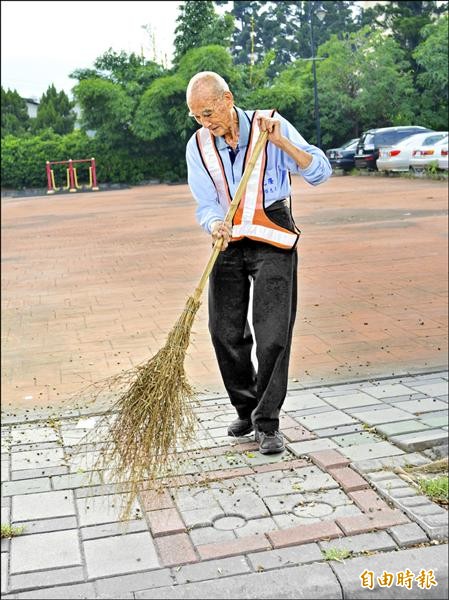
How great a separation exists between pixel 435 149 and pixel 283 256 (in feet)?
4.55

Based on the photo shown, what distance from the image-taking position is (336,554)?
2816mm

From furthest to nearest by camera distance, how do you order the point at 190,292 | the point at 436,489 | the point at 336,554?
the point at 190,292
the point at 436,489
the point at 336,554

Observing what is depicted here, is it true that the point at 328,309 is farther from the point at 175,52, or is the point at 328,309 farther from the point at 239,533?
the point at 175,52

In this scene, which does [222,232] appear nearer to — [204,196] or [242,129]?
[204,196]

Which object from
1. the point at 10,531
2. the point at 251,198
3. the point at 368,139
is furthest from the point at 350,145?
the point at 10,531

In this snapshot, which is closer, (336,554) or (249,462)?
(336,554)

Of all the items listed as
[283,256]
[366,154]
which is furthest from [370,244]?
[283,256]

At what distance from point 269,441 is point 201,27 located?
1.85 metres

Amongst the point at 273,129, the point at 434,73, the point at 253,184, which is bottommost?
the point at 253,184

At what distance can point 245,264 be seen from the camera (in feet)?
7.81

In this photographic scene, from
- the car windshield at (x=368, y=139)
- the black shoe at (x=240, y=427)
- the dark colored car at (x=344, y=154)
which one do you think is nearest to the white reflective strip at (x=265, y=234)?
the dark colored car at (x=344, y=154)

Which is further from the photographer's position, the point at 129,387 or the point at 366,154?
the point at 366,154

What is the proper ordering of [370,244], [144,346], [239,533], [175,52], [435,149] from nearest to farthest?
[175,52], [239,533], [435,149], [144,346], [370,244]

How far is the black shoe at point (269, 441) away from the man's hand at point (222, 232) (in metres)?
1.36
